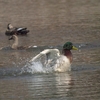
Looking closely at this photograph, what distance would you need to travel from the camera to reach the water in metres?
11.2

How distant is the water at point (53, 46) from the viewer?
11.2 metres

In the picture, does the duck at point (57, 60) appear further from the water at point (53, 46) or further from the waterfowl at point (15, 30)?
the waterfowl at point (15, 30)

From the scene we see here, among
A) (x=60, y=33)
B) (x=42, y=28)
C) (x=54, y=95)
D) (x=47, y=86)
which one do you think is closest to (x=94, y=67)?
(x=47, y=86)

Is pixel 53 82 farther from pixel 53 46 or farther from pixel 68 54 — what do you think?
pixel 53 46

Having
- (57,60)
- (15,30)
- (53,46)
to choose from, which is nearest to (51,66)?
(57,60)

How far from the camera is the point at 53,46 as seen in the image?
18.5 meters

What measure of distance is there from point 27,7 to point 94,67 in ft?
64.1

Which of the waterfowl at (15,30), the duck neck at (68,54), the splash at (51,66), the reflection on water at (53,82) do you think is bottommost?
the reflection on water at (53,82)

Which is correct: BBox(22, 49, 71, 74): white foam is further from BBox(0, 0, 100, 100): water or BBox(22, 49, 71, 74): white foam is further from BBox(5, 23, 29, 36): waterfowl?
BBox(5, 23, 29, 36): waterfowl

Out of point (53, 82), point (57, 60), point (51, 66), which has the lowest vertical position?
point (53, 82)

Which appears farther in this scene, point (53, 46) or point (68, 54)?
point (53, 46)

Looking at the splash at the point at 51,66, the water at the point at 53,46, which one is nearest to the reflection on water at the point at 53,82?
the water at the point at 53,46

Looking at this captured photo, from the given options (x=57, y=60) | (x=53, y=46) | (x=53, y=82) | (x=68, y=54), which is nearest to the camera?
(x=53, y=82)

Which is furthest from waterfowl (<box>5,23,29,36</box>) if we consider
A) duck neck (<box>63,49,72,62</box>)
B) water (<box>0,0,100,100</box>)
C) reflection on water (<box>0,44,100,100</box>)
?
duck neck (<box>63,49,72,62</box>)
